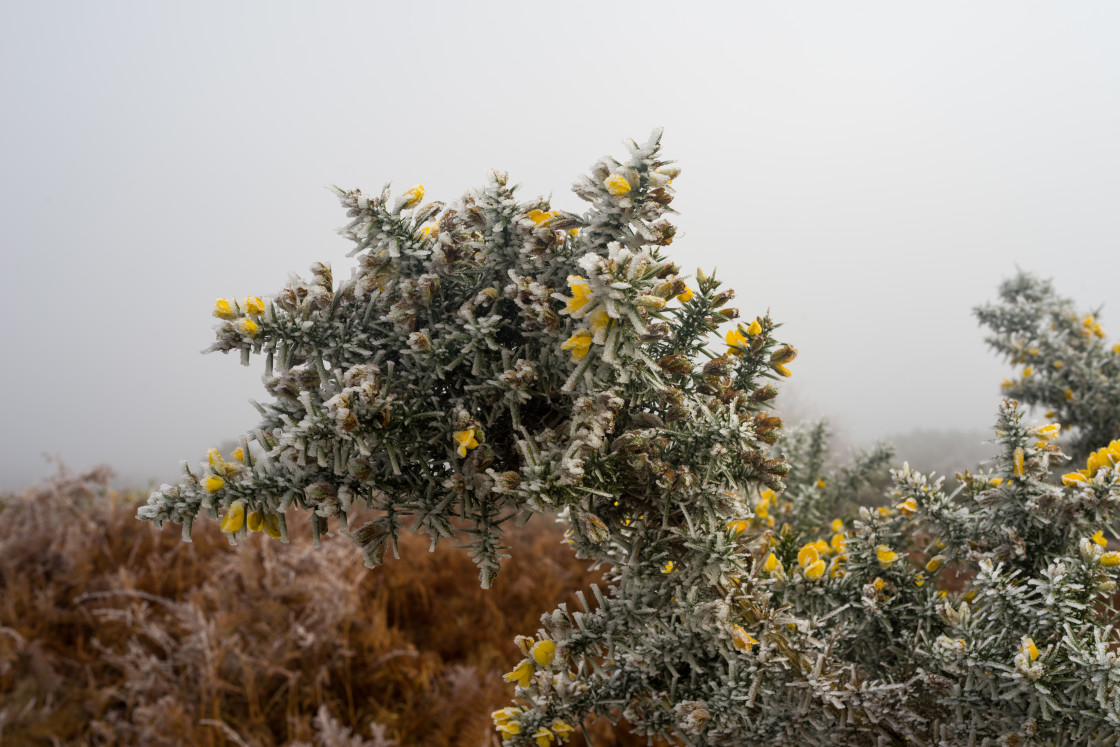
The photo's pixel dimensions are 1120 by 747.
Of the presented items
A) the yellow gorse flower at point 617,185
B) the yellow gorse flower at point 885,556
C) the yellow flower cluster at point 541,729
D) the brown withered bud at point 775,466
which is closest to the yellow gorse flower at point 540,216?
the yellow gorse flower at point 617,185

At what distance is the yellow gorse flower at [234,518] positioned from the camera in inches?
37.9

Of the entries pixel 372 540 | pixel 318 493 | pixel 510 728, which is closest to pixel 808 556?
pixel 510 728

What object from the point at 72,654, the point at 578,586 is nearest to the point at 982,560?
the point at 578,586

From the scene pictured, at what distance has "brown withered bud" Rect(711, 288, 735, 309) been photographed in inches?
48.2

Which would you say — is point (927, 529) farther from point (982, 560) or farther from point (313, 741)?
point (313, 741)

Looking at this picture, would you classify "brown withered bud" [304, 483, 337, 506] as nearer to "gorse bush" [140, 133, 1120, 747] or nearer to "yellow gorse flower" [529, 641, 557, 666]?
"gorse bush" [140, 133, 1120, 747]

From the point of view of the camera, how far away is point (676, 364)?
114 cm

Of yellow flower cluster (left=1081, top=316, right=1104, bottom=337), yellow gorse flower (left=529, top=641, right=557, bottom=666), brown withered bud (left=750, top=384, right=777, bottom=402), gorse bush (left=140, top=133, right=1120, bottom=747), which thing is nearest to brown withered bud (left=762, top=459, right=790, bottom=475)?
gorse bush (left=140, top=133, right=1120, bottom=747)

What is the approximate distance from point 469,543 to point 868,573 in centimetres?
105

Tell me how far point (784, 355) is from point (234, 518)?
1.06 meters

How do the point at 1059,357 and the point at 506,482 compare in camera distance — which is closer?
the point at 506,482

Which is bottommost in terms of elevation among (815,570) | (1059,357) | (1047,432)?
(815,570)

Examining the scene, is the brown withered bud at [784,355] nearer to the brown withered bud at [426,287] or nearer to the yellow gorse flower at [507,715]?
the brown withered bud at [426,287]

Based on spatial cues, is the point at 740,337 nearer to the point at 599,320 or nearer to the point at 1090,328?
the point at 599,320
